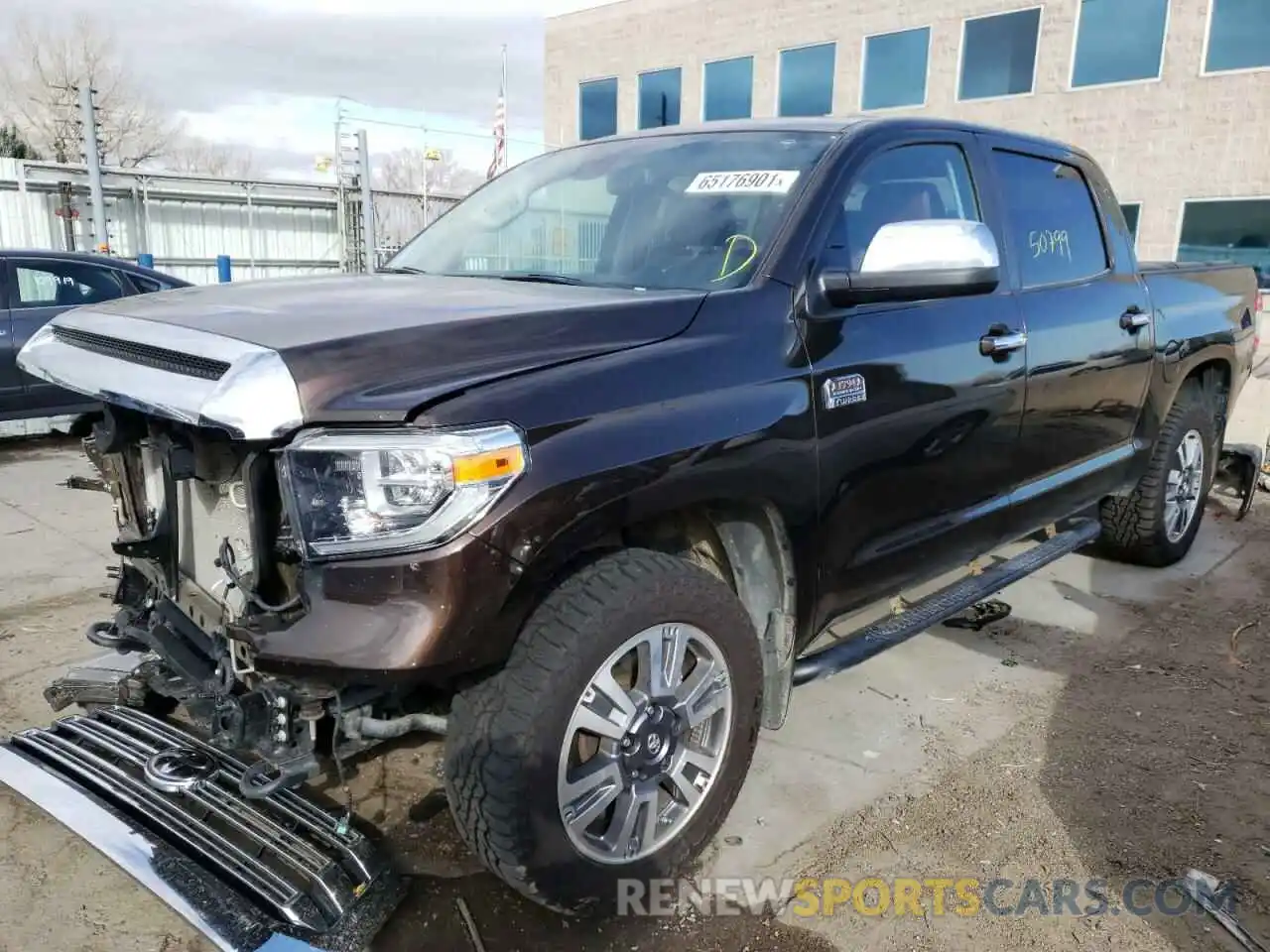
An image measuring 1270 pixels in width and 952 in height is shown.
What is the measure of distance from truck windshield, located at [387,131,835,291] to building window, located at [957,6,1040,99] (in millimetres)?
15793

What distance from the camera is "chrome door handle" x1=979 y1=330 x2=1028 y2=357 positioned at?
10.5 ft

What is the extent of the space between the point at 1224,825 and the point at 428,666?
2.41 m

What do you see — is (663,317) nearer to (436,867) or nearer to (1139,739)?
(436,867)

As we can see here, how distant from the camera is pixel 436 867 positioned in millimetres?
2604

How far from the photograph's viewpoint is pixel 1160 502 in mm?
4836

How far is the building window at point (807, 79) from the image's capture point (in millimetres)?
19359

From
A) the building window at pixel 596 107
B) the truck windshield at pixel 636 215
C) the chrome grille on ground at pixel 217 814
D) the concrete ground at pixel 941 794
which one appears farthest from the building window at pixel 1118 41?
the chrome grille on ground at pixel 217 814

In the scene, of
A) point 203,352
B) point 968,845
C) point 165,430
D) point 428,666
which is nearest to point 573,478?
point 428,666

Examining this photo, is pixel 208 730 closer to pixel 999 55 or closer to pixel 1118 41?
pixel 1118 41

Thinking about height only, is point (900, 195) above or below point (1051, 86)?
below

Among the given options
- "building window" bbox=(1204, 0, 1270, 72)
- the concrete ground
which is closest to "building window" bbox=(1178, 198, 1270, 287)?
"building window" bbox=(1204, 0, 1270, 72)

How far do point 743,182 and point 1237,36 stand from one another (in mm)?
15240

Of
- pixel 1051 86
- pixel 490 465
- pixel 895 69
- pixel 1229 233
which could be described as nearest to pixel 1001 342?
pixel 490 465

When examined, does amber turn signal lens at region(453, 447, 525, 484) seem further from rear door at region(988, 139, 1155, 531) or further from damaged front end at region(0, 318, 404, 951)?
rear door at region(988, 139, 1155, 531)
